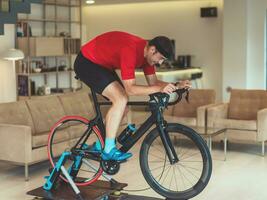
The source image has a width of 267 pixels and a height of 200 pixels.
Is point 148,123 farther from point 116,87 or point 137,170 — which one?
point 137,170

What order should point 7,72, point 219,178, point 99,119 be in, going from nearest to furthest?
point 99,119 → point 219,178 → point 7,72

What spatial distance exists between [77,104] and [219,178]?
243cm

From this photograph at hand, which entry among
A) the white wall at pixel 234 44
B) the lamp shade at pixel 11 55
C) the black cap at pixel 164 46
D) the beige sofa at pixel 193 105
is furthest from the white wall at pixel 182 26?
the black cap at pixel 164 46

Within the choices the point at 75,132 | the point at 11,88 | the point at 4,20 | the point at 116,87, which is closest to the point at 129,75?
the point at 116,87

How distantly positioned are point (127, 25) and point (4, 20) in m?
6.52

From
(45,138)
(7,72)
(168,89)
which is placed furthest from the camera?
(7,72)

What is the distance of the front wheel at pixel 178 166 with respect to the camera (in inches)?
161

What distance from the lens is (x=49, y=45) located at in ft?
32.0

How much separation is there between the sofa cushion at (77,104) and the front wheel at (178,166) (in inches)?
52.9

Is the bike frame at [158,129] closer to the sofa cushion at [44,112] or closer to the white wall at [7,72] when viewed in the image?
the sofa cushion at [44,112]

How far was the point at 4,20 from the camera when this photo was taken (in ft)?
20.9

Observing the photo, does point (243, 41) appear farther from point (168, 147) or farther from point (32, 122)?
point (168, 147)

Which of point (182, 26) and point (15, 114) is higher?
point (182, 26)

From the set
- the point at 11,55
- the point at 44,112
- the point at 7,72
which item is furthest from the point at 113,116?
the point at 7,72
